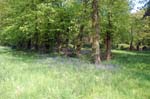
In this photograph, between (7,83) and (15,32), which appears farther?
(15,32)

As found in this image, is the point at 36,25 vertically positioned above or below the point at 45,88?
above

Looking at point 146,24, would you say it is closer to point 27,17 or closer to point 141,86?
point 27,17

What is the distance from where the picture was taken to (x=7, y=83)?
945 cm

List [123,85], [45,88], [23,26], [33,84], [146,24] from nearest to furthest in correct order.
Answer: [45,88], [33,84], [123,85], [23,26], [146,24]

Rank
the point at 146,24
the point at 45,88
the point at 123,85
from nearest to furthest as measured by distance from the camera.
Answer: the point at 45,88 → the point at 123,85 → the point at 146,24

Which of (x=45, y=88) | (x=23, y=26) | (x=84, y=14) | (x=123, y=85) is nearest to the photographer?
(x=45, y=88)

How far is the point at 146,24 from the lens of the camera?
5841 centimetres

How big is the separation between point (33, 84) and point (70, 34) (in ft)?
79.8

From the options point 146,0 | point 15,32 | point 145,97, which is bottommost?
point 145,97

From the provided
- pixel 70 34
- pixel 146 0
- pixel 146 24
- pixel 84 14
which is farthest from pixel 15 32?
pixel 146 24

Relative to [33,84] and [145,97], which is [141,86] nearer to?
[145,97]

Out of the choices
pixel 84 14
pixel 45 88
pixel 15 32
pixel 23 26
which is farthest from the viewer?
pixel 15 32

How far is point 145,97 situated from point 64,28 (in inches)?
929

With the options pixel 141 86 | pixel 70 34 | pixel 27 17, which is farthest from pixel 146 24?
pixel 141 86
